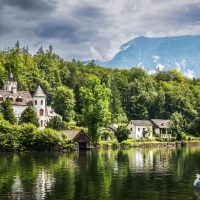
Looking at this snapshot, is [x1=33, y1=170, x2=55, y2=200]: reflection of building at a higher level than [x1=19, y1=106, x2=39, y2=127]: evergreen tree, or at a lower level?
lower

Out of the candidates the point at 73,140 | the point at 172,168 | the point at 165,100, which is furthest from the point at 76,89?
the point at 172,168

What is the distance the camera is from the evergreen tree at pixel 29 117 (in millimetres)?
86938

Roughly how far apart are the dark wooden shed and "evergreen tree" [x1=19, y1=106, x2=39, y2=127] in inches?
383

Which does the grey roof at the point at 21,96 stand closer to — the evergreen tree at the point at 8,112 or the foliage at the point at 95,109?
the evergreen tree at the point at 8,112

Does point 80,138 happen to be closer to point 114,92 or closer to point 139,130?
point 139,130

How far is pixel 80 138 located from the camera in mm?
79750

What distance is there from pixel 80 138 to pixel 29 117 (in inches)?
555

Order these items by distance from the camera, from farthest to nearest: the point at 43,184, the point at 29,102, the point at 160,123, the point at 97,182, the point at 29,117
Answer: the point at 160,123
the point at 29,102
the point at 29,117
the point at 97,182
the point at 43,184

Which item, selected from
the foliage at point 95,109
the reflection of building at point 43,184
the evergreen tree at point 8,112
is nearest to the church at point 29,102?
the evergreen tree at point 8,112

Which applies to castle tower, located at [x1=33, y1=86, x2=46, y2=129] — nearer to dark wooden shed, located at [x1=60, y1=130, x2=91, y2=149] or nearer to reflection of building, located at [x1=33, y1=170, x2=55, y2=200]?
dark wooden shed, located at [x1=60, y1=130, x2=91, y2=149]

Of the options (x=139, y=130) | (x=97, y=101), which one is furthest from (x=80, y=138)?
(x=139, y=130)

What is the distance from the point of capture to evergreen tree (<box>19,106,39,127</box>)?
86938 mm

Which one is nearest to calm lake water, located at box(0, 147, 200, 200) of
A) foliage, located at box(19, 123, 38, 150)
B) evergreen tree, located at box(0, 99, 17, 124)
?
foliage, located at box(19, 123, 38, 150)

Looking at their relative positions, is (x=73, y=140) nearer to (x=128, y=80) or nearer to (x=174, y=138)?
(x=174, y=138)
